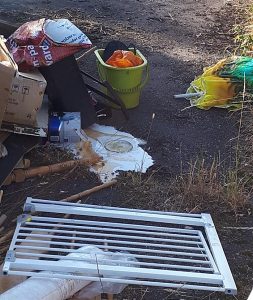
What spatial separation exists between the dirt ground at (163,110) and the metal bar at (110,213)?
12.5 inches

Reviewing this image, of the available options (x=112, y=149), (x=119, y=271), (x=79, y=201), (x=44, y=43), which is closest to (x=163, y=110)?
(x=112, y=149)

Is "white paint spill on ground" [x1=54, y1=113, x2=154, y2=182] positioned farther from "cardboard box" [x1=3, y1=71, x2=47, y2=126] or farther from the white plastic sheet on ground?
the white plastic sheet on ground

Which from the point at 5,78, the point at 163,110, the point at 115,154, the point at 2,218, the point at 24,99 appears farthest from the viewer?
the point at 163,110

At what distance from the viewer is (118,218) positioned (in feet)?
11.7

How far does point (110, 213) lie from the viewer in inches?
138

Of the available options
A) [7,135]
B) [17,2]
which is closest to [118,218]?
[7,135]

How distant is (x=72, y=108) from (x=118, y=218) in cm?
143

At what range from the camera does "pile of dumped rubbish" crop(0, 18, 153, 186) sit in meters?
4.06

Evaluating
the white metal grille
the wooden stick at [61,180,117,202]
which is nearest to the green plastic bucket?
the wooden stick at [61,180,117,202]

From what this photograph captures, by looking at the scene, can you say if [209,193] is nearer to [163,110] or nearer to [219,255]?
[219,255]

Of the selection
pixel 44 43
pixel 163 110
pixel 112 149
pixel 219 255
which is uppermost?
pixel 44 43

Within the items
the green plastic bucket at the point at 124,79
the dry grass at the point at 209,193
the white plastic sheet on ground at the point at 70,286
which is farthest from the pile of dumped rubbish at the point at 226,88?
the white plastic sheet on ground at the point at 70,286

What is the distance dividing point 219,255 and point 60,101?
2.06m

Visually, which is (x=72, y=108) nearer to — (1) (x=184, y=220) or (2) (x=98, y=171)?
(2) (x=98, y=171)
